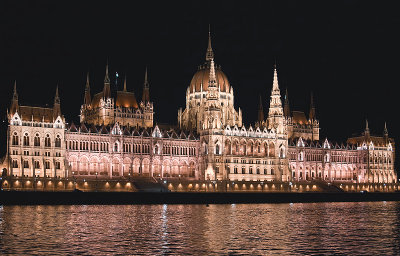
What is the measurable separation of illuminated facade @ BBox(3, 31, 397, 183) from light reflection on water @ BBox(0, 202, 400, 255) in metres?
42.3

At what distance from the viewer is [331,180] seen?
15512 centimetres

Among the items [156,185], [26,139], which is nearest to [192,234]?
[156,185]

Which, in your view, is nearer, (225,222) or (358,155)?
(225,222)

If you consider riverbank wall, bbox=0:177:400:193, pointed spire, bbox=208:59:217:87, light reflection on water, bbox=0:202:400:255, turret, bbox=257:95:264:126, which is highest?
pointed spire, bbox=208:59:217:87

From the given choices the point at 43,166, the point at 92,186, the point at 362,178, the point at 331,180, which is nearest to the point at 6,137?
the point at 43,166

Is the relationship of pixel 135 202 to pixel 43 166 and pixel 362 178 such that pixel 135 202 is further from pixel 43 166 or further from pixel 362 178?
pixel 362 178

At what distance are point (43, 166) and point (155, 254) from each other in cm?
7552

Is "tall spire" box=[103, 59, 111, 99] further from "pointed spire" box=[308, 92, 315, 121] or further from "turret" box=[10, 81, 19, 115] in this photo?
"pointed spire" box=[308, 92, 315, 121]

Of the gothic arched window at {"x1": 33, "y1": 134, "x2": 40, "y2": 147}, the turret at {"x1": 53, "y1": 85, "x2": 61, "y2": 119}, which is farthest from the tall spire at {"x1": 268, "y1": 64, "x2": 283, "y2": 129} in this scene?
the gothic arched window at {"x1": 33, "y1": 134, "x2": 40, "y2": 147}

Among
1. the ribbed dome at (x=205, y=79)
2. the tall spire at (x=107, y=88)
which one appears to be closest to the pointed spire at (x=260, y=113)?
the ribbed dome at (x=205, y=79)

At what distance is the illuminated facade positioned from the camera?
385 feet

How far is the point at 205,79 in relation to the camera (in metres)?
150

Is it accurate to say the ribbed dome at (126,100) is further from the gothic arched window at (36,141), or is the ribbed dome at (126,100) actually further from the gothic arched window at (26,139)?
the gothic arched window at (26,139)

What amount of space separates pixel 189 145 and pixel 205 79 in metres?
21.5
